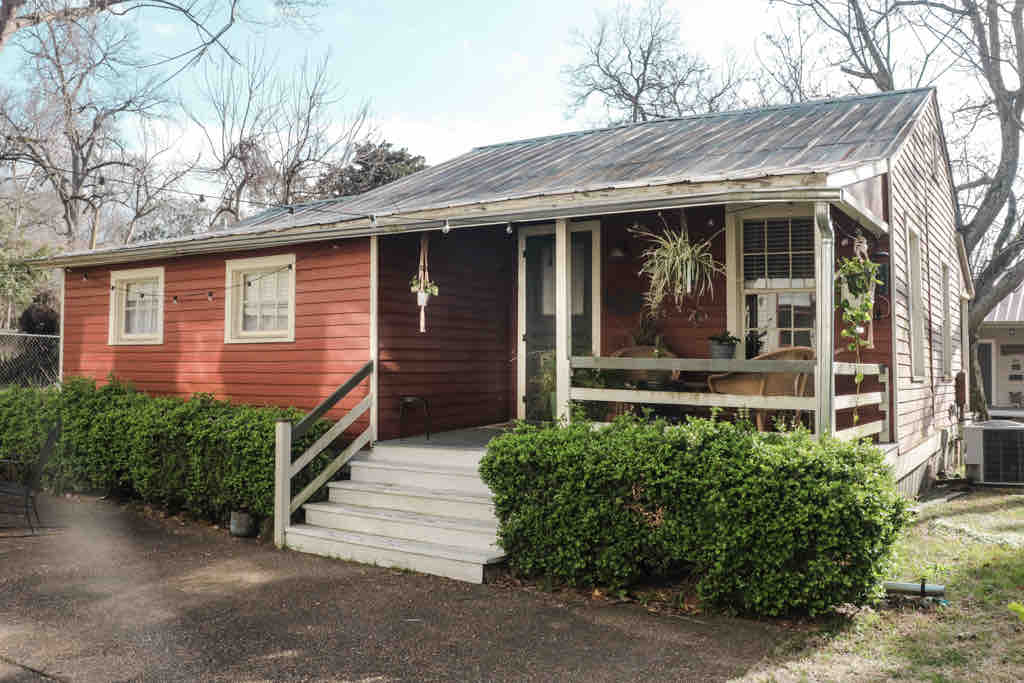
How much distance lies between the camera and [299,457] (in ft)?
23.6

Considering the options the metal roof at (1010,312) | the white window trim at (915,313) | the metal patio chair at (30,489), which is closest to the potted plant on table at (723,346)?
A: the white window trim at (915,313)


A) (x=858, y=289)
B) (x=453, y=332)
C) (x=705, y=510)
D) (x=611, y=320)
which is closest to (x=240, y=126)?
(x=453, y=332)

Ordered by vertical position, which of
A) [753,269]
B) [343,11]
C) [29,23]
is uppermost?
[343,11]

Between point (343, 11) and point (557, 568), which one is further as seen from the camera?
point (343, 11)

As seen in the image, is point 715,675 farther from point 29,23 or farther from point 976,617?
point 29,23

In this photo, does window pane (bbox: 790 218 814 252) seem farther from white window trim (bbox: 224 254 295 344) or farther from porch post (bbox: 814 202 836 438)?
white window trim (bbox: 224 254 295 344)

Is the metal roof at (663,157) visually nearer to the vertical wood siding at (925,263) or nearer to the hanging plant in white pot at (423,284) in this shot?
the hanging plant in white pot at (423,284)

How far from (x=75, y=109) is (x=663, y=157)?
12.8 meters

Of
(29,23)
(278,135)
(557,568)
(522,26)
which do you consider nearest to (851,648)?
(557,568)

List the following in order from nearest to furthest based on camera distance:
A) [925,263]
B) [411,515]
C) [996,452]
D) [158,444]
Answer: [411,515] → [158,444] → [925,263] → [996,452]

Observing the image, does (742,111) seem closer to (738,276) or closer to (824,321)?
(738,276)

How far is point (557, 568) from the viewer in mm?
5348

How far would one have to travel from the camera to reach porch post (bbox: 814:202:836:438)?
5.23 metres

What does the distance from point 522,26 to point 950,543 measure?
1609 cm
